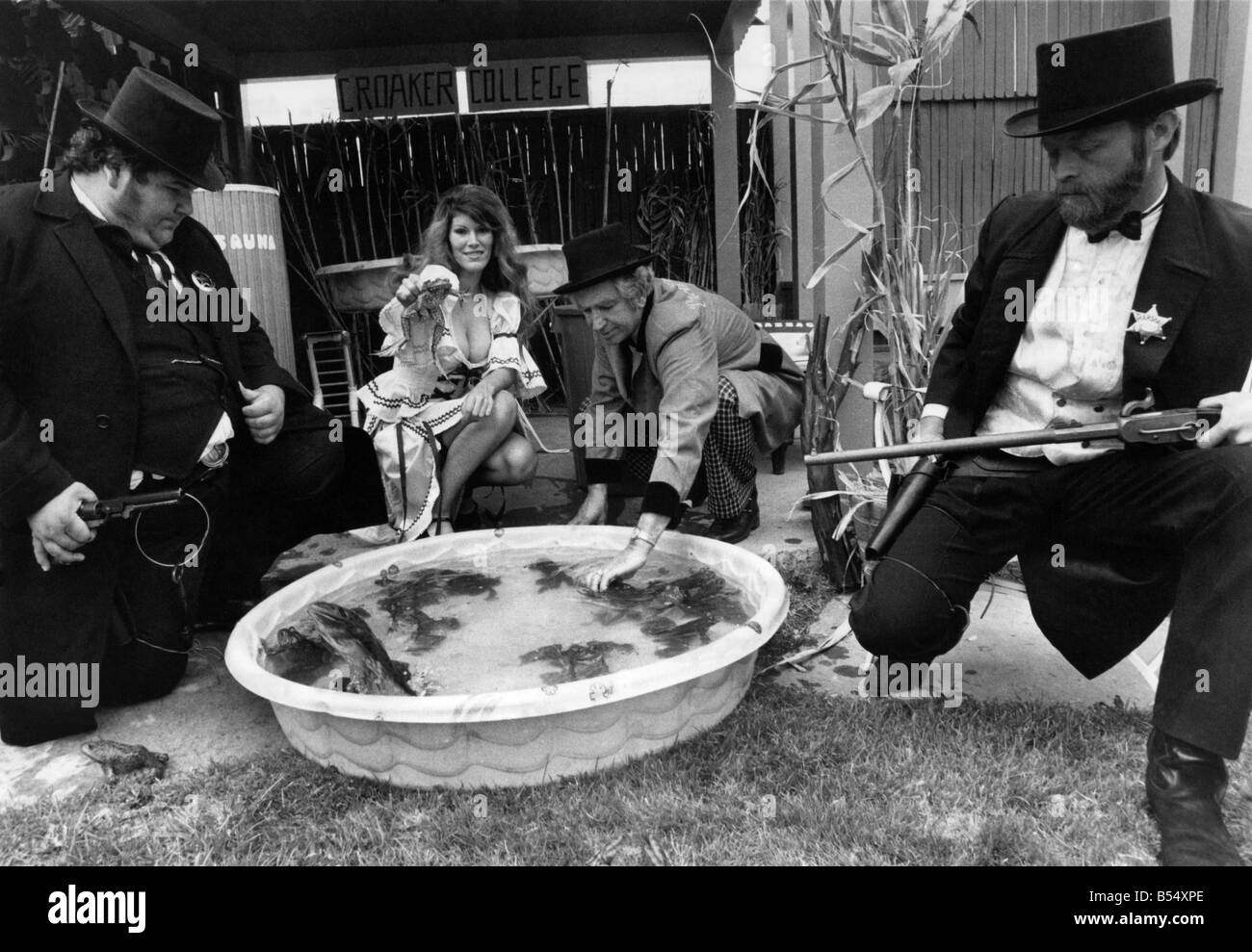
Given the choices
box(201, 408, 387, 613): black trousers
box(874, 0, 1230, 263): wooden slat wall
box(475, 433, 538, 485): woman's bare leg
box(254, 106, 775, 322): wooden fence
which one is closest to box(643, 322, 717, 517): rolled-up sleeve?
box(475, 433, 538, 485): woman's bare leg

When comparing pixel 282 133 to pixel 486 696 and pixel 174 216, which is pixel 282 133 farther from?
pixel 486 696

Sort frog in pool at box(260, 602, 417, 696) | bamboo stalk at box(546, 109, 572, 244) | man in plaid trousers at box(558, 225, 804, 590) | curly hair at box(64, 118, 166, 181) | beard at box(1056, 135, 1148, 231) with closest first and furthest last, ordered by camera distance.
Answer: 1. beard at box(1056, 135, 1148, 231)
2. frog in pool at box(260, 602, 417, 696)
3. curly hair at box(64, 118, 166, 181)
4. man in plaid trousers at box(558, 225, 804, 590)
5. bamboo stalk at box(546, 109, 572, 244)

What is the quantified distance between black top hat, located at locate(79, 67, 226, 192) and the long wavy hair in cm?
137

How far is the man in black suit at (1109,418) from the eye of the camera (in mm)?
1971

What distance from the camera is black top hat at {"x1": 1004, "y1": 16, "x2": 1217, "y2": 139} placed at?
207 cm

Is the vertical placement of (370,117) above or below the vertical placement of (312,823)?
above

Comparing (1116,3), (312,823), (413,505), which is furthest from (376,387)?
(1116,3)

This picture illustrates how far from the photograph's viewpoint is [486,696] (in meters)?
2.04

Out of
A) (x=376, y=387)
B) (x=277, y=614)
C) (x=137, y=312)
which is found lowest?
(x=277, y=614)

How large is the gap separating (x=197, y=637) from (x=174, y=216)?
4.84ft

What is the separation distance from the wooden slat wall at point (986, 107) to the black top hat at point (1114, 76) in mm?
3137

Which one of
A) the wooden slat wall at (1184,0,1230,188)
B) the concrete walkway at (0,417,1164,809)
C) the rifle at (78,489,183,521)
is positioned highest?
the wooden slat wall at (1184,0,1230,188)

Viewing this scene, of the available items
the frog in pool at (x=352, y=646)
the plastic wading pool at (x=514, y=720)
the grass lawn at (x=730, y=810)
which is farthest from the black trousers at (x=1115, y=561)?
the frog in pool at (x=352, y=646)

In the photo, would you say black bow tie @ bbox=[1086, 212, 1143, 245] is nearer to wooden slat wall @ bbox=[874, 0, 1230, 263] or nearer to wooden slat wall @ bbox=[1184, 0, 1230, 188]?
wooden slat wall @ bbox=[1184, 0, 1230, 188]
